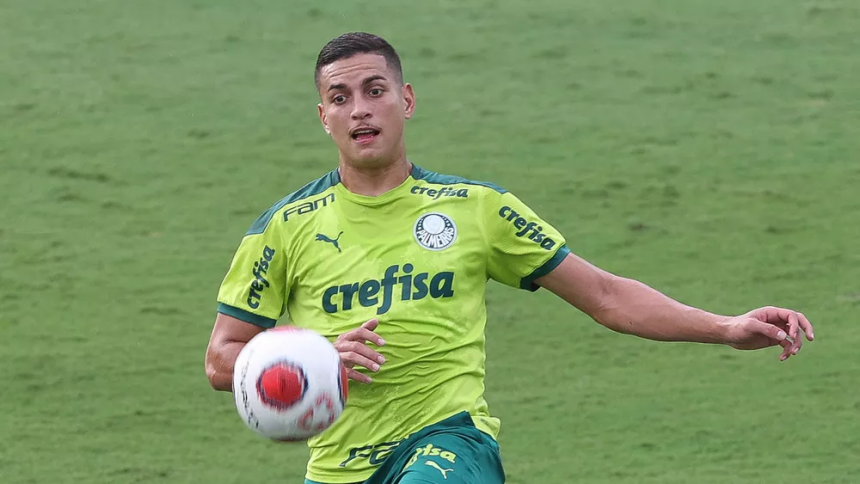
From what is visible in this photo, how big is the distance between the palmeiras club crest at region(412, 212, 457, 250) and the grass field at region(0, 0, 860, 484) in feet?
8.81

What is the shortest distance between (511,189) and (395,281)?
5.10 metres

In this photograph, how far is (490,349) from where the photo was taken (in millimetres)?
8461

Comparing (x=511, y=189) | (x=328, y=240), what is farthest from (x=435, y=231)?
(x=511, y=189)

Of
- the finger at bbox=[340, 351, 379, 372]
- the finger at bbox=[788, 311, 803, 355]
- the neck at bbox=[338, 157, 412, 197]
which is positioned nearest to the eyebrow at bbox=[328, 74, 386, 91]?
the neck at bbox=[338, 157, 412, 197]

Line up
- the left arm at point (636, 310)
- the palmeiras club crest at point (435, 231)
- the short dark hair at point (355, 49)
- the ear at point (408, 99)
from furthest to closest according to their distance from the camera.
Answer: the ear at point (408, 99) < the short dark hair at point (355, 49) < the palmeiras club crest at point (435, 231) < the left arm at point (636, 310)

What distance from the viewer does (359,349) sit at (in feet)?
14.0

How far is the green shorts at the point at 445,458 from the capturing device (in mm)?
4418

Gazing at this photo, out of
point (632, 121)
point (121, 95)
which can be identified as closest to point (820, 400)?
point (632, 121)

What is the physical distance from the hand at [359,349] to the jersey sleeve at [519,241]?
28.5 inches

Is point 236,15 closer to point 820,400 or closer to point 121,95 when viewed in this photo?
point 121,95

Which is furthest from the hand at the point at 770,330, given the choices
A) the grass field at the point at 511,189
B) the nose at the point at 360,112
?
the grass field at the point at 511,189

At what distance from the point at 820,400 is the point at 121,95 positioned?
5759 millimetres

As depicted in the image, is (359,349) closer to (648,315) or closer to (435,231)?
(435,231)

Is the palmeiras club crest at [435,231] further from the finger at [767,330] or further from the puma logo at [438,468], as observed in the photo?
the finger at [767,330]
